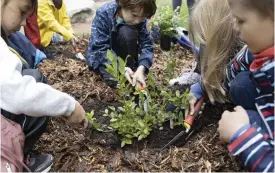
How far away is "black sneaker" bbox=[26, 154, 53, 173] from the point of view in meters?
1.87

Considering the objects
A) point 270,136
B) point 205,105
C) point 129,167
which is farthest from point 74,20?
point 270,136

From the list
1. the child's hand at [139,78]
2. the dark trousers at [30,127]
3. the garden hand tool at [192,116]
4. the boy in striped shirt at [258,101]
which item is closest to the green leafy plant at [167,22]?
the child's hand at [139,78]

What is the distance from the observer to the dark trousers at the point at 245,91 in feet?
5.80

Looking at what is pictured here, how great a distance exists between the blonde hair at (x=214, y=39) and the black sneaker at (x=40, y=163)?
1.00m

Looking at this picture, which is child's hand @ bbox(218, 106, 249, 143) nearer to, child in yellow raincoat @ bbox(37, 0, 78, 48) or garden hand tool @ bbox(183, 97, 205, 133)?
garden hand tool @ bbox(183, 97, 205, 133)

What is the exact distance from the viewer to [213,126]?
216 cm

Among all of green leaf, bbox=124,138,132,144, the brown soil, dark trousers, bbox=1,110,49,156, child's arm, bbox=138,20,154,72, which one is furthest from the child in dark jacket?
dark trousers, bbox=1,110,49,156

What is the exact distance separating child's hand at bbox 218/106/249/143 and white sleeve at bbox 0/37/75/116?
72 centimetres

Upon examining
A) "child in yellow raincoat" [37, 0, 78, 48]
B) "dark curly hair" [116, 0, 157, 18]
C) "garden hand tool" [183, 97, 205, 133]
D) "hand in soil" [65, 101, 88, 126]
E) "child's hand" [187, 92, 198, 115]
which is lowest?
"child in yellow raincoat" [37, 0, 78, 48]

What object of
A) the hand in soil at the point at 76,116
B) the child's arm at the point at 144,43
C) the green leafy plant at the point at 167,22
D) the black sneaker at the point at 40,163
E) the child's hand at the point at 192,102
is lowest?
the green leafy plant at the point at 167,22

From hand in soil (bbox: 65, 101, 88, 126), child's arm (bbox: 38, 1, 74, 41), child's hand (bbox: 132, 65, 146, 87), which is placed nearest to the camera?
hand in soil (bbox: 65, 101, 88, 126)

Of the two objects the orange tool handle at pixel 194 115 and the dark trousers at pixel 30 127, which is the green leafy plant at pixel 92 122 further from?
the orange tool handle at pixel 194 115

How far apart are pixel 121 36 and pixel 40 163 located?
3.88 ft

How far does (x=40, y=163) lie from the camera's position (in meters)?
1.90
